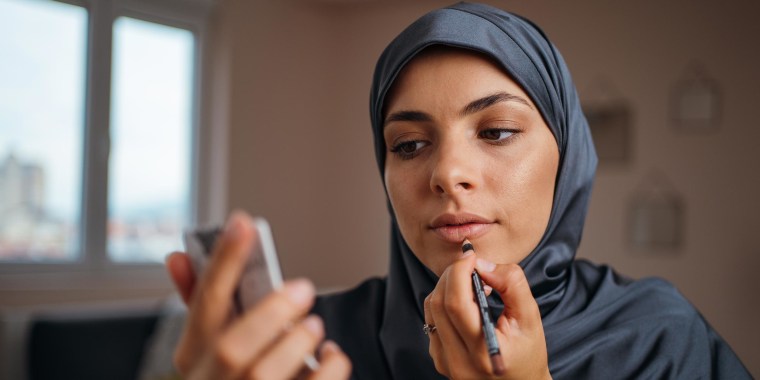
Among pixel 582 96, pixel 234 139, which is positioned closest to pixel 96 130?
pixel 234 139

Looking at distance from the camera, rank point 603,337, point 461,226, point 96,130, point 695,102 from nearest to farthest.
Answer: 1. point 461,226
2. point 603,337
3. point 695,102
4. point 96,130

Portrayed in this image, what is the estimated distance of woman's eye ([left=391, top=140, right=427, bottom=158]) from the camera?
2.89ft

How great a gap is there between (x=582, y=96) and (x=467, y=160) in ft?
10.8

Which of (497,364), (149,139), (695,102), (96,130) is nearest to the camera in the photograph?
(497,364)

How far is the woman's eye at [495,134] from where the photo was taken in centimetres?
84

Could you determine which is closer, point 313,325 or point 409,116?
point 313,325

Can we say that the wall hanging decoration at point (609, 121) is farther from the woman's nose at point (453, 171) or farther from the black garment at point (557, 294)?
the woman's nose at point (453, 171)

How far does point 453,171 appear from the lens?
0.79m

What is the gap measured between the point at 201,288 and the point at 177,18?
4.02 meters

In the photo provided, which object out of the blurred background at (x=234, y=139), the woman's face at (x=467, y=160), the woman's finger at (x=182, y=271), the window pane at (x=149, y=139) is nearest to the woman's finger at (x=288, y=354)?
the woman's finger at (x=182, y=271)

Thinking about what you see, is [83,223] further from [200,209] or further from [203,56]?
[203,56]

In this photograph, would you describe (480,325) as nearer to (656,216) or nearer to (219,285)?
(219,285)

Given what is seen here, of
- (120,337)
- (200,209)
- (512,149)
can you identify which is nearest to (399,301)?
(512,149)

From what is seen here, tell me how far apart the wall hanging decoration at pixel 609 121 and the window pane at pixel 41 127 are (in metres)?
2.93
